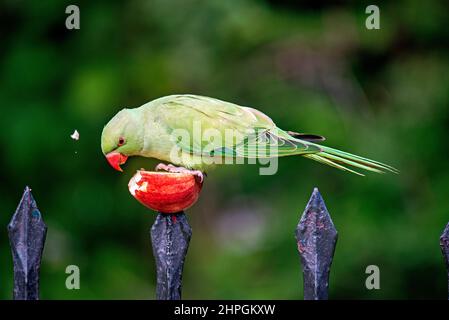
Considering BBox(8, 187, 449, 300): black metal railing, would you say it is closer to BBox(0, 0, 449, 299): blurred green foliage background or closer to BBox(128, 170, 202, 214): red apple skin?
BBox(128, 170, 202, 214): red apple skin

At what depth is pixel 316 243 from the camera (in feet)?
8.01

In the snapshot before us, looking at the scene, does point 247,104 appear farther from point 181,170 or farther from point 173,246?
point 173,246

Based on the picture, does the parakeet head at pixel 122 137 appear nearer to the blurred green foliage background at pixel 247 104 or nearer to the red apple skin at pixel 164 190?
the red apple skin at pixel 164 190

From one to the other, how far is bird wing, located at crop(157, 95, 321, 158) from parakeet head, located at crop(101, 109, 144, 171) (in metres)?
0.10

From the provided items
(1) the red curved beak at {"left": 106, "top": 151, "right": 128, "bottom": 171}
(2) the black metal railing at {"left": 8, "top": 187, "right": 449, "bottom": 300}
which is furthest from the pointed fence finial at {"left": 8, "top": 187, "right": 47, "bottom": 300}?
(1) the red curved beak at {"left": 106, "top": 151, "right": 128, "bottom": 171}

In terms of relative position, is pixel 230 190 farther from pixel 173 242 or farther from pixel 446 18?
pixel 173 242

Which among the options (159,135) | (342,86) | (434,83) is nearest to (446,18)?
(434,83)

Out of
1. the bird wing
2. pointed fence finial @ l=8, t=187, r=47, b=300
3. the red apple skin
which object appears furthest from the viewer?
the bird wing

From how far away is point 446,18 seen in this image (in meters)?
4.39

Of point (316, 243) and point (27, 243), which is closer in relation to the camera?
point (316, 243)

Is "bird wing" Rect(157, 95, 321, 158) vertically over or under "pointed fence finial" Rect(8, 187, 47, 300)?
over

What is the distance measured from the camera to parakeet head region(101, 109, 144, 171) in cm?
269

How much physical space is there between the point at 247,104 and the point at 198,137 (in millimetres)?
1896

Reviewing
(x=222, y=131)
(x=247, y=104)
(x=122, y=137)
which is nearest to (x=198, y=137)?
(x=222, y=131)
